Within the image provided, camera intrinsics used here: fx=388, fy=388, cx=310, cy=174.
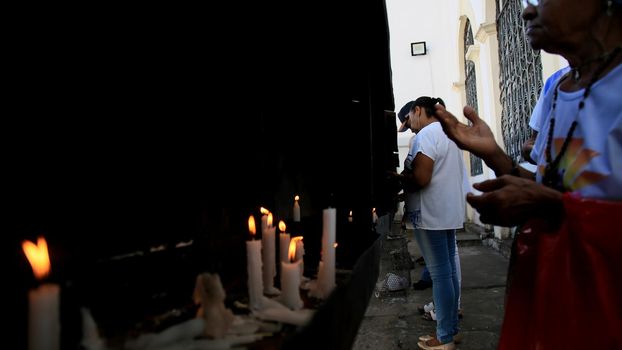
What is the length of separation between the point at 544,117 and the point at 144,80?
1.60 metres

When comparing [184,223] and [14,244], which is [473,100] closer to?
[184,223]

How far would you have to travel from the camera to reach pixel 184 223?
1.59 meters

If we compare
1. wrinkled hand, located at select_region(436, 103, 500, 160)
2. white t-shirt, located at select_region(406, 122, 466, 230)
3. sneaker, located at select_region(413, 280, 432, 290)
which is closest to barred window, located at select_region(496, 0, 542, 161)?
sneaker, located at select_region(413, 280, 432, 290)

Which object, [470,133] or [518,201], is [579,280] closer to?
[518,201]

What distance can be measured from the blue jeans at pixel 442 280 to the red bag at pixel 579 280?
5.64 ft

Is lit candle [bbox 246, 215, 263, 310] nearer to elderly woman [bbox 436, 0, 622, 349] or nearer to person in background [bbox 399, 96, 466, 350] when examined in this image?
elderly woman [bbox 436, 0, 622, 349]

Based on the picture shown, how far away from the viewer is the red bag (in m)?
1.08

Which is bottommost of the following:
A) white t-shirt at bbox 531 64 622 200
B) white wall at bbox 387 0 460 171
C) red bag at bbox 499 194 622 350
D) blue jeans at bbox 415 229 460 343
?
blue jeans at bbox 415 229 460 343

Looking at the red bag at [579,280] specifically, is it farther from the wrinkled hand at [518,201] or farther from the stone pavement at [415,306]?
the stone pavement at [415,306]

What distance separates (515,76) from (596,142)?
5.52 m

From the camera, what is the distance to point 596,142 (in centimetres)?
124

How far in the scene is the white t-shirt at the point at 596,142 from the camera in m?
1.18

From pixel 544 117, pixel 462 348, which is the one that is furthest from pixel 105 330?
pixel 462 348

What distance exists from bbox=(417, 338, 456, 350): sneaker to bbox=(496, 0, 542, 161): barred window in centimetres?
350
